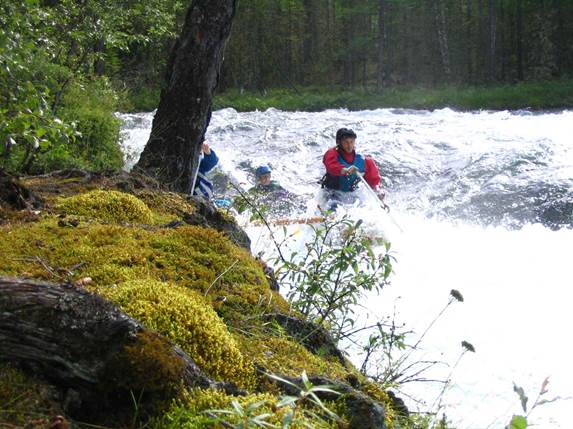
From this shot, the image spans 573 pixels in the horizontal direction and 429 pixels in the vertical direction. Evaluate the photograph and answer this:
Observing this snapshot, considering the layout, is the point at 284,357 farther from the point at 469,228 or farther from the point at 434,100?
the point at 434,100

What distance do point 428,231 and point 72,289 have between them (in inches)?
370

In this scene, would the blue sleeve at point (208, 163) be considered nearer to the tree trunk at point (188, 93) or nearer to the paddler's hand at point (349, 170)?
the paddler's hand at point (349, 170)

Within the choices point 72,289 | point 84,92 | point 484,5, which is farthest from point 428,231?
point 484,5

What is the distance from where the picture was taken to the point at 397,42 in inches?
1864

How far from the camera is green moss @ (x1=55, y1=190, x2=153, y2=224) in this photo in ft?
13.7

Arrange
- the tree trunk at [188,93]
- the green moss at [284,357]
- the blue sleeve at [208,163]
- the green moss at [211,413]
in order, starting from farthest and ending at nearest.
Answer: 1. the blue sleeve at [208,163]
2. the tree trunk at [188,93]
3. the green moss at [284,357]
4. the green moss at [211,413]

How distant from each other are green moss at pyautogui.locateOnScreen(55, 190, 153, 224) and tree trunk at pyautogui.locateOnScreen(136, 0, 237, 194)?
132cm

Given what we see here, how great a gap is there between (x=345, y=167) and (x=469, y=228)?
2.29m

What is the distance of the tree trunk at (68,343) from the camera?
1.75m

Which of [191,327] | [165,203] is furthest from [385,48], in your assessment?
[191,327]

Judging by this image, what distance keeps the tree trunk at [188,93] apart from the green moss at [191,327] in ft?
11.2

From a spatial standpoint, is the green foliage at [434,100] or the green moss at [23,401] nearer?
the green moss at [23,401]

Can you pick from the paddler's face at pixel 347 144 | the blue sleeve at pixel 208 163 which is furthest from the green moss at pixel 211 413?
the paddler's face at pixel 347 144

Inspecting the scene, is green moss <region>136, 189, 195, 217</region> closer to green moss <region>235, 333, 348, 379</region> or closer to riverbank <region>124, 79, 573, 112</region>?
green moss <region>235, 333, 348, 379</region>
